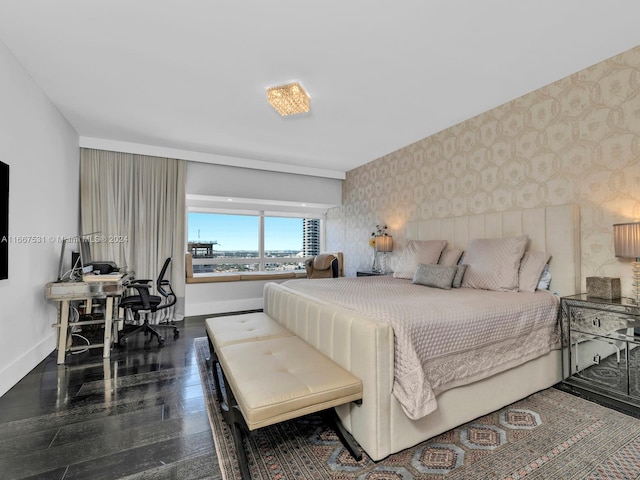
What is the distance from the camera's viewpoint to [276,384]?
4.74ft

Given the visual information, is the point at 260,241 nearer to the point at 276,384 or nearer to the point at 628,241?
the point at 276,384

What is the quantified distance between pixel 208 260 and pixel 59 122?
9.45ft

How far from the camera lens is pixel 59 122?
10.6ft

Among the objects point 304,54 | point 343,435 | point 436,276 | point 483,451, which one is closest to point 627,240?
point 436,276

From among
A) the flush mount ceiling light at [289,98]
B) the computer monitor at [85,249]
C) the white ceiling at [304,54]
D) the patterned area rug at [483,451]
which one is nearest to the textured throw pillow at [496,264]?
the patterned area rug at [483,451]

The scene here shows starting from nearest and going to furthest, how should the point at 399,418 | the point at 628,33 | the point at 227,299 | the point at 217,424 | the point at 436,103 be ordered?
the point at 399,418 < the point at 217,424 < the point at 628,33 < the point at 436,103 < the point at 227,299

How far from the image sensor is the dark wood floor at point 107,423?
4.87 feet

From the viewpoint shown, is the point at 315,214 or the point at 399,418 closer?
the point at 399,418

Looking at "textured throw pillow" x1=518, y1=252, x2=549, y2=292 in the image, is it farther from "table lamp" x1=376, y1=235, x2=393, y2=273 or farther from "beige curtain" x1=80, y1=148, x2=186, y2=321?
"beige curtain" x1=80, y1=148, x2=186, y2=321

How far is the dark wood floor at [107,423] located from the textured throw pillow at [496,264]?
242cm

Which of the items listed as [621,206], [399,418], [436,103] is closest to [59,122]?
[436,103]

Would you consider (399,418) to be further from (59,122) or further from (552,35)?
(59,122)

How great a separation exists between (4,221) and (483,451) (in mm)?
3391

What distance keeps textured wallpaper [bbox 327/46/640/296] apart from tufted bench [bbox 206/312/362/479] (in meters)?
2.34
